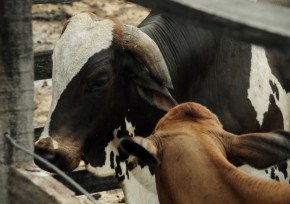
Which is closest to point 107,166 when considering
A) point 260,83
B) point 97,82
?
point 97,82

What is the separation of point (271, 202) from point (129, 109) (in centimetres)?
191

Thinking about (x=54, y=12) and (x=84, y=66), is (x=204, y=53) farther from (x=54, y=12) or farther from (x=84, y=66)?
(x=54, y=12)

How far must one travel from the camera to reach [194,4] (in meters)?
2.38

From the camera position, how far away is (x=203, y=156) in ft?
13.2

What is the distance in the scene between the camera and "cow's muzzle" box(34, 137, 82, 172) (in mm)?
5195

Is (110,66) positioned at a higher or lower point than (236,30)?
lower

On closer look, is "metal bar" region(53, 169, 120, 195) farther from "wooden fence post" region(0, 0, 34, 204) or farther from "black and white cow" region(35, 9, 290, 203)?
"wooden fence post" region(0, 0, 34, 204)

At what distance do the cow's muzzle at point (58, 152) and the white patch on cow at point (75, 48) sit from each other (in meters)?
0.08

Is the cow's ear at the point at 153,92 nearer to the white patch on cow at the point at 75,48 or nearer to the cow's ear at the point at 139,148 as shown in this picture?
the white patch on cow at the point at 75,48

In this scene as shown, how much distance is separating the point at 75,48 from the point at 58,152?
577 millimetres

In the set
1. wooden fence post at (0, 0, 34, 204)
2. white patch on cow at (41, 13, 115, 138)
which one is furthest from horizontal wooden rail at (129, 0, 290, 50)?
white patch on cow at (41, 13, 115, 138)

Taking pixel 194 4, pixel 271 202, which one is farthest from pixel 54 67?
pixel 194 4

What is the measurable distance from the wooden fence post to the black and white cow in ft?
6.44

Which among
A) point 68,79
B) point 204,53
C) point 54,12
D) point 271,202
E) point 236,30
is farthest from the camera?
point 54,12
